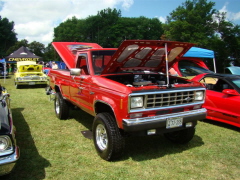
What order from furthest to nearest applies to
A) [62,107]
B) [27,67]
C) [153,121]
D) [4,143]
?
[27,67]
[62,107]
[153,121]
[4,143]

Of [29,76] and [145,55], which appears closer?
[145,55]

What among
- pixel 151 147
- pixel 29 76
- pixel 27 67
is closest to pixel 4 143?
pixel 151 147

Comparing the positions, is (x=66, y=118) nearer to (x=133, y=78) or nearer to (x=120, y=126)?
(x=133, y=78)

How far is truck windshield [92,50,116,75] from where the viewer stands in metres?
4.31

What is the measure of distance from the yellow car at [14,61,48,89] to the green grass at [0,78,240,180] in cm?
775

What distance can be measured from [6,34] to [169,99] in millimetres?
71651

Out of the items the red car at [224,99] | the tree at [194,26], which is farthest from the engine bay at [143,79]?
the tree at [194,26]

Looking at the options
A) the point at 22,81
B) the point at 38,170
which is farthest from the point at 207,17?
the point at 38,170

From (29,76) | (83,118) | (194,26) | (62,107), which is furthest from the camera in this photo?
(194,26)

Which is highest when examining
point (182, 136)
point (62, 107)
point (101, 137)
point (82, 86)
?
point (82, 86)

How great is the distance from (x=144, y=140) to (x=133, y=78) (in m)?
1.35

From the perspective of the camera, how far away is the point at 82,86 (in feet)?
14.4

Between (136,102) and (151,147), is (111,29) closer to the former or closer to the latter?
(151,147)

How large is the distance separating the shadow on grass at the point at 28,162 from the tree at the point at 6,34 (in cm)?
6599
